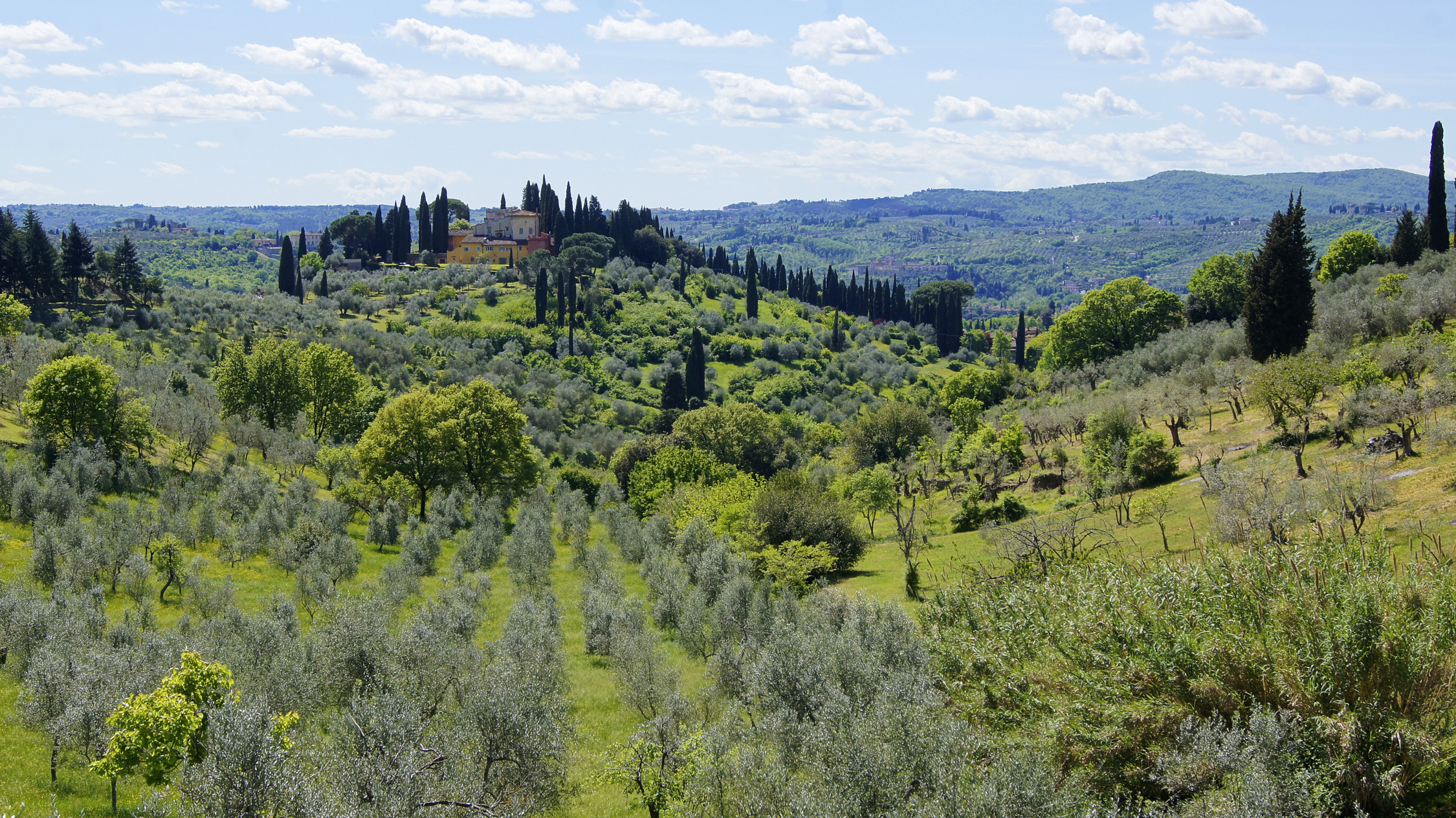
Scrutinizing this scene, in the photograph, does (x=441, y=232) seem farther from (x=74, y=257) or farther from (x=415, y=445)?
(x=415, y=445)

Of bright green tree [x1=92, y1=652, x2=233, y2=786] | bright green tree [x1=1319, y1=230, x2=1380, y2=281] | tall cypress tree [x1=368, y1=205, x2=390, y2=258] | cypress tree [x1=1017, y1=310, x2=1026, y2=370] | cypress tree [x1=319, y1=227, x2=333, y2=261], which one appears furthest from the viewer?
tall cypress tree [x1=368, y1=205, x2=390, y2=258]

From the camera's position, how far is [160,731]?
66.5 feet

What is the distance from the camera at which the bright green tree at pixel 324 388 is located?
8200cm

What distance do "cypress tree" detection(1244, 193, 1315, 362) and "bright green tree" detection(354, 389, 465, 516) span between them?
5921 centimetres

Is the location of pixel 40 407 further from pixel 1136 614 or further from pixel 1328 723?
pixel 1328 723

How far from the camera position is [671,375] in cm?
11300

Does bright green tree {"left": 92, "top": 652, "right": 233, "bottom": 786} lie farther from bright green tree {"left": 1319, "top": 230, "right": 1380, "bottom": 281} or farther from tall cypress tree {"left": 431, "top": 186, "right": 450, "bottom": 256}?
tall cypress tree {"left": 431, "top": 186, "right": 450, "bottom": 256}

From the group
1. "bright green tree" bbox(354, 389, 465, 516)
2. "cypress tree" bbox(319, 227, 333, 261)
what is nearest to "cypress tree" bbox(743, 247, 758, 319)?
"cypress tree" bbox(319, 227, 333, 261)

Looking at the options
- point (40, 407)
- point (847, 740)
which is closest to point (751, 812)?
point (847, 740)

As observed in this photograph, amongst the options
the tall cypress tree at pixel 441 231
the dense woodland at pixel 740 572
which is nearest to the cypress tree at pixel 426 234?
the tall cypress tree at pixel 441 231

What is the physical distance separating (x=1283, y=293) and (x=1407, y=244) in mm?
24724

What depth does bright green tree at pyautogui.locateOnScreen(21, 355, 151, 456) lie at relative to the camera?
186 ft

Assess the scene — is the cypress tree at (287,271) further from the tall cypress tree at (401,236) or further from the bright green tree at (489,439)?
the bright green tree at (489,439)

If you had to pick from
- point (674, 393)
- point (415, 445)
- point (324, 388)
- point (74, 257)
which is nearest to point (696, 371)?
point (674, 393)
